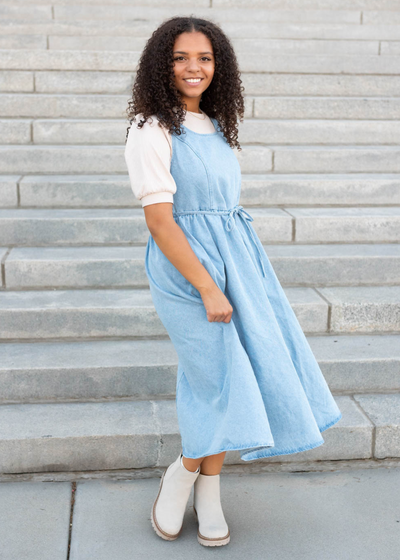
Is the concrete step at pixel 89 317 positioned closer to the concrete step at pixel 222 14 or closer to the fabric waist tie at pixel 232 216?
the fabric waist tie at pixel 232 216

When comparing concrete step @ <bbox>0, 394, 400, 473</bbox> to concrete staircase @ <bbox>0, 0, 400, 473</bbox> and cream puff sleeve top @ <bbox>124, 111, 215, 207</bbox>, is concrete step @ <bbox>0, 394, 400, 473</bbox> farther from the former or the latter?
cream puff sleeve top @ <bbox>124, 111, 215, 207</bbox>

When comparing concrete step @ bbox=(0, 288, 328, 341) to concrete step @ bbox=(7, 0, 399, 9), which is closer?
concrete step @ bbox=(0, 288, 328, 341)

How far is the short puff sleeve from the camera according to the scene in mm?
1947

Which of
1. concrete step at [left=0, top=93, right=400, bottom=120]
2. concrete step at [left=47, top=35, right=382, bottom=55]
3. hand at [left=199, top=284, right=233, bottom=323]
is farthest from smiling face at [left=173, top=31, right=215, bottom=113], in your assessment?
concrete step at [left=47, top=35, right=382, bottom=55]

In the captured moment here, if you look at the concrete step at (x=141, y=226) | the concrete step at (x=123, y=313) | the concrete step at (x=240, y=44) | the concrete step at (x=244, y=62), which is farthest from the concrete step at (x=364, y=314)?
the concrete step at (x=240, y=44)

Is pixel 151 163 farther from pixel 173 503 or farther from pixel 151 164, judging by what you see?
pixel 173 503

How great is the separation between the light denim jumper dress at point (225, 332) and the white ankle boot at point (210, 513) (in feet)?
0.82

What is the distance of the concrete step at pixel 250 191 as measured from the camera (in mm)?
4395

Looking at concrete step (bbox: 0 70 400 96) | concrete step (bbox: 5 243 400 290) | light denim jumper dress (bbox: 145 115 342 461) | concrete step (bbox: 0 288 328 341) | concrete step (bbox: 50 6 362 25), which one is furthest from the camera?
concrete step (bbox: 50 6 362 25)

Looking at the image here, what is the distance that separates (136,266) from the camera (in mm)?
3852

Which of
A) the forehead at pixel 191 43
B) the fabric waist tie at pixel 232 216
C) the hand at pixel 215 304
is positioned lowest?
the hand at pixel 215 304

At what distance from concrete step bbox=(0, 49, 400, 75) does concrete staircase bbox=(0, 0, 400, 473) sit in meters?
0.01

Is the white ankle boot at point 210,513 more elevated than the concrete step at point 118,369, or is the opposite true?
the concrete step at point 118,369

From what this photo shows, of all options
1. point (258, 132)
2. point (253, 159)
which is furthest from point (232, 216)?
point (258, 132)
